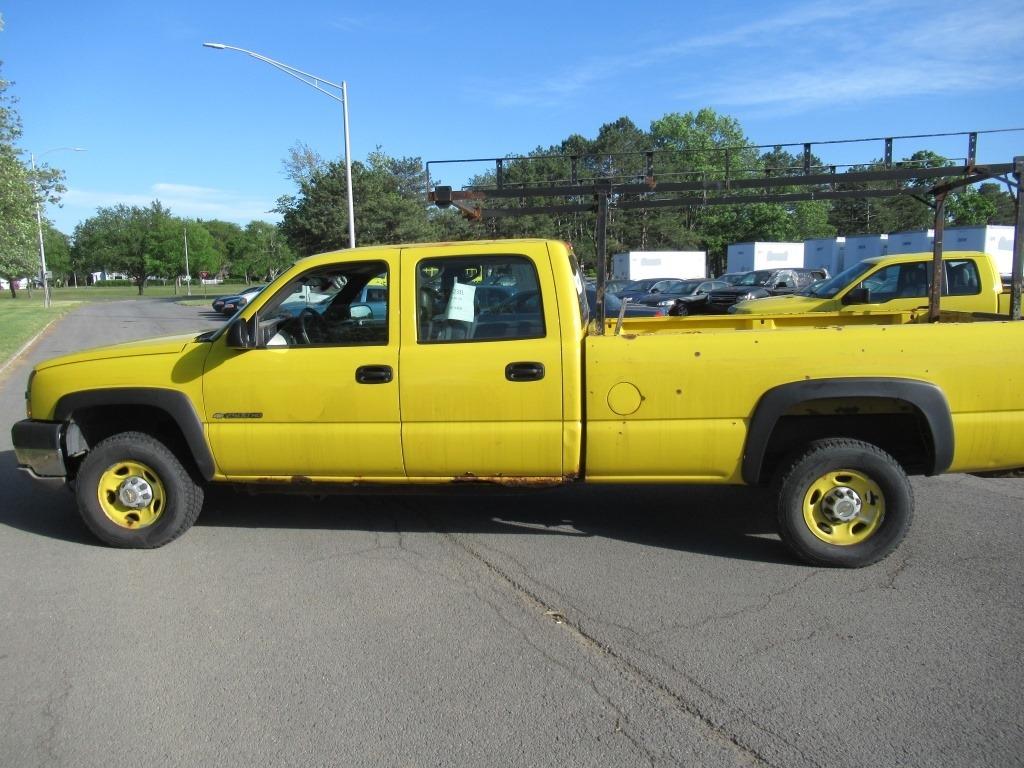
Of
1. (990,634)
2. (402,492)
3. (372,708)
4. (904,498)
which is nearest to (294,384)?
(402,492)

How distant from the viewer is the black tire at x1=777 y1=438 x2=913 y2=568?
175 inches

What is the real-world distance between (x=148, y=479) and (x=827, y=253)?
43524 millimetres

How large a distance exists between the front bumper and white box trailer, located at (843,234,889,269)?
35.6 meters

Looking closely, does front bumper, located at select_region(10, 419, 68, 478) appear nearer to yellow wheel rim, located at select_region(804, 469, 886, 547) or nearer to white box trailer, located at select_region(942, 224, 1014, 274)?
yellow wheel rim, located at select_region(804, 469, 886, 547)

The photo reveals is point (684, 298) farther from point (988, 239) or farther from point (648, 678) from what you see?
point (648, 678)

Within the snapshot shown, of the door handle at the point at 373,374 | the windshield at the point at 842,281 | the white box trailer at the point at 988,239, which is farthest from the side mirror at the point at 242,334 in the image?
the white box trailer at the point at 988,239

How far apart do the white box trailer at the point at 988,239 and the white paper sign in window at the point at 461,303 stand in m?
25.4

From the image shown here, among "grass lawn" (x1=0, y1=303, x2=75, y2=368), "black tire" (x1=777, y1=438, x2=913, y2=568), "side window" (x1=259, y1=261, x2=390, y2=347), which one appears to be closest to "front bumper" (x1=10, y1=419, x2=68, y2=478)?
"side window" (x1=259, y1=261, x2=390, y2=347)

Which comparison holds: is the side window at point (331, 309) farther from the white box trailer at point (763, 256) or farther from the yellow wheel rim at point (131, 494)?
the white box trailer at point (763, 256)

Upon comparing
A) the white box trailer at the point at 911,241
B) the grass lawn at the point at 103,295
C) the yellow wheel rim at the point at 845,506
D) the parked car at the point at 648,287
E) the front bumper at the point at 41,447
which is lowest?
the yellow wheel rim at the point at 845,506

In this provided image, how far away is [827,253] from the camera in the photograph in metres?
43.0

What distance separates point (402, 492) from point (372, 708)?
186cm

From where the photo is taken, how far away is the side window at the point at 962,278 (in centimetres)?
989

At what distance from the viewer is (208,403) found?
15.9 ft
